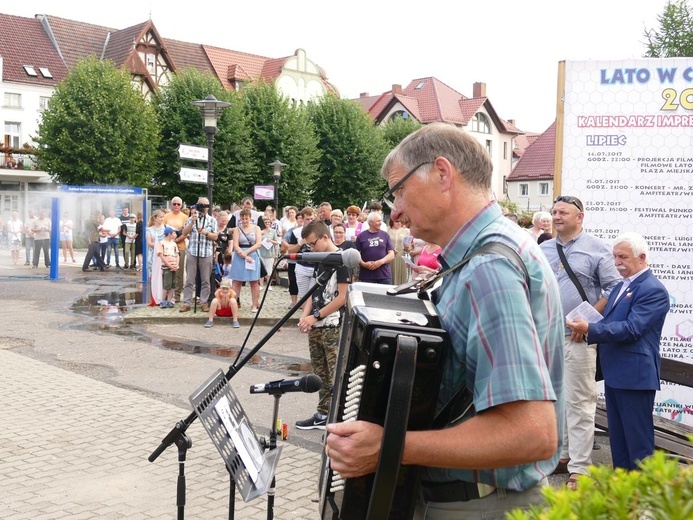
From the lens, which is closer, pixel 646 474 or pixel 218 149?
pixel 646 474

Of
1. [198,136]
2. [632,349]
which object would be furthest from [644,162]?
[198,136]

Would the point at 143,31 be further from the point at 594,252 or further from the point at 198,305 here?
the point at 594,252

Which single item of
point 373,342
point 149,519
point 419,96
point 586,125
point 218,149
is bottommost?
point 149,519

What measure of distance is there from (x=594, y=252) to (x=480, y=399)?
4.16 metres

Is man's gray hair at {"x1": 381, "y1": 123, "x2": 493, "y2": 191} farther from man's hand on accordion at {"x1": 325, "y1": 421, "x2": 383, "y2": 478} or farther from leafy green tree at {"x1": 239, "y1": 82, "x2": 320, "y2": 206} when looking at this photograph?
leafy green tree at {"x1": 239, "y1": 82, "x2": 320, "y2": 206}

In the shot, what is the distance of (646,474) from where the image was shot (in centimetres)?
114

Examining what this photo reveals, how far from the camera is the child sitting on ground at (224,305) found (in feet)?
40.4

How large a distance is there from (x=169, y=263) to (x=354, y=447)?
12616 mm

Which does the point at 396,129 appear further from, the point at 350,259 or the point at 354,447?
the point at 354,447

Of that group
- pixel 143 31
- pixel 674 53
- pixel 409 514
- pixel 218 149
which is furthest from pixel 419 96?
pixel 409 514

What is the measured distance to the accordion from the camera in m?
1.74

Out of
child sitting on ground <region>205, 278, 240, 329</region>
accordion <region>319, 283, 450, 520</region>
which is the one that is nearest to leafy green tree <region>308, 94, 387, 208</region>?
child sitting on ground <region>205, 278, 240, 329</region>

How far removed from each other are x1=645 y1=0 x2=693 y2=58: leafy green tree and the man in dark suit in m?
18.8

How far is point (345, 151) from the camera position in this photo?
145 feet
